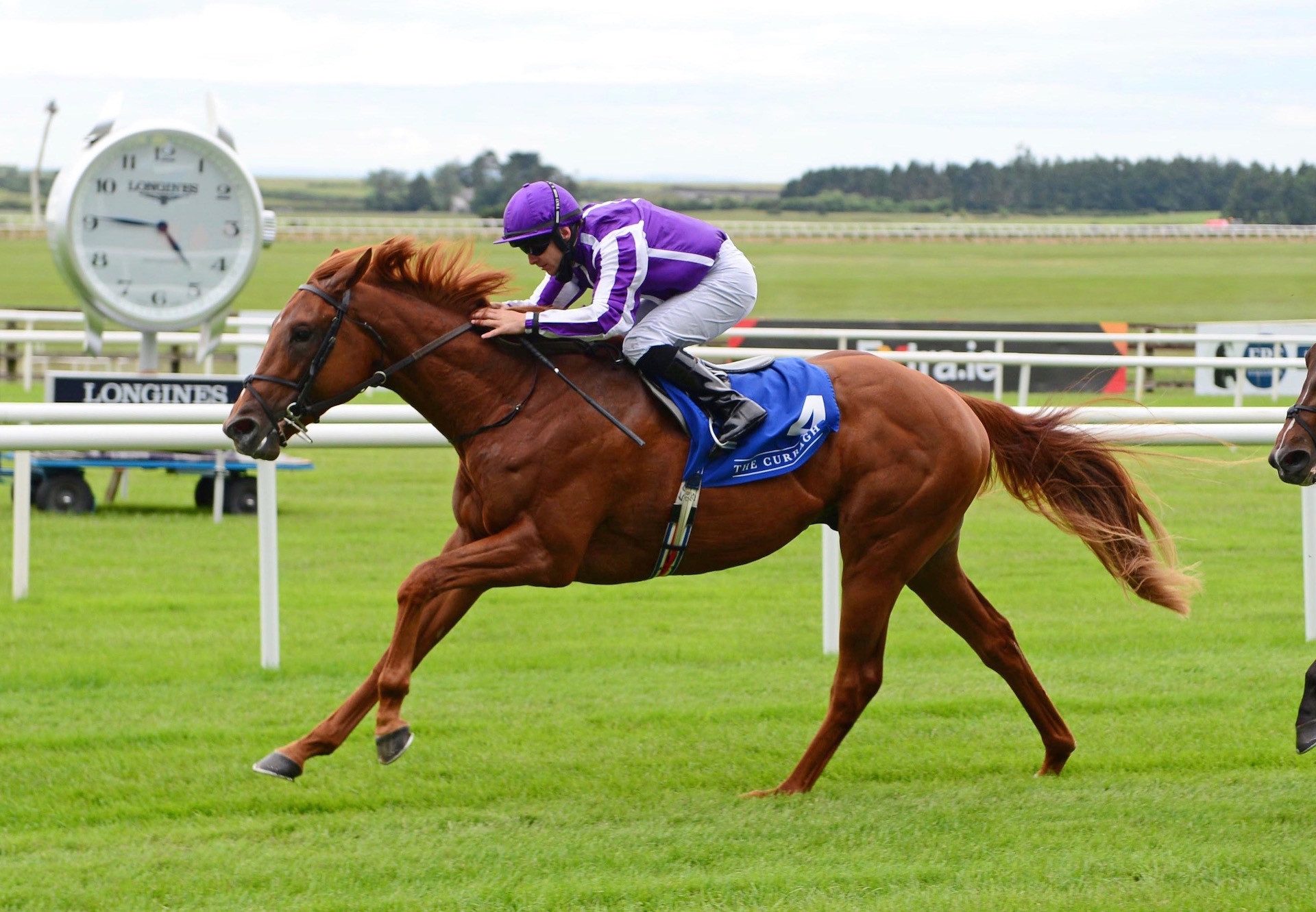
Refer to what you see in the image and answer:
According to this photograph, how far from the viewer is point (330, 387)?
401 centimetres

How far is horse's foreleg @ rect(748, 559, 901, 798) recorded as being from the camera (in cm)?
429

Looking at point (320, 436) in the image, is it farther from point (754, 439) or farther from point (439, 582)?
point (754, 439)

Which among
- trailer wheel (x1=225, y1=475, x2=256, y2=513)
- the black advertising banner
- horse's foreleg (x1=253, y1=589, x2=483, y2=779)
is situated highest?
horse's foreleg (x1=253, y1=589, x2=483, y2=779)

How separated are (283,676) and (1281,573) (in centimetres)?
458

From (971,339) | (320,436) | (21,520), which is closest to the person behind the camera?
(320,436)

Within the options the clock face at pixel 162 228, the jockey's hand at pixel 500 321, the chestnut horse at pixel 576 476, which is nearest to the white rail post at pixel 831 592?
the chestnut horse at pixel 576 476

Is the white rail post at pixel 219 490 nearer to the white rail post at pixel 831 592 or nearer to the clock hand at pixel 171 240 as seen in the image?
the clock hand at pixel 171 240

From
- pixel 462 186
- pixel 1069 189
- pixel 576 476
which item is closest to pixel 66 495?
pixel 576 476

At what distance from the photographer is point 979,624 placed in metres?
4.56

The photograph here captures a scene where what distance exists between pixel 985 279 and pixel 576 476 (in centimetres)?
3816

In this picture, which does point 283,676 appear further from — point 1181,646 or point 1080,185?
point 1080,185

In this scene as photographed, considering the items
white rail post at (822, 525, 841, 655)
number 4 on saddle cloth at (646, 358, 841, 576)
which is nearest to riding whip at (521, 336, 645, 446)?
number 4 on saddle cloth at (646, 358, 841, 576)

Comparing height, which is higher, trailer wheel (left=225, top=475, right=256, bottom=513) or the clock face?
the clock face

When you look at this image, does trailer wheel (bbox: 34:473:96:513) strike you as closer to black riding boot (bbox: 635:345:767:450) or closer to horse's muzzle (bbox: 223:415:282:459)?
horse's muzzle (bbox: 223:415:282:459)
